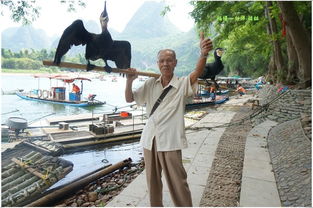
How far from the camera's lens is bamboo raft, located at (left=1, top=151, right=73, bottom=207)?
4652 mm

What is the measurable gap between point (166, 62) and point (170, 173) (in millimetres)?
961

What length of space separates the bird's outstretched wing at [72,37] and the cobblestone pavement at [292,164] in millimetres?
3131

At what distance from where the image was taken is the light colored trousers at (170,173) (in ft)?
6.72

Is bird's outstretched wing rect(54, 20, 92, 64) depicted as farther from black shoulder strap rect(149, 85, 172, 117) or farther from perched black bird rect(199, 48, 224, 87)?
perched black bird rect(199, 48, 224, 87)

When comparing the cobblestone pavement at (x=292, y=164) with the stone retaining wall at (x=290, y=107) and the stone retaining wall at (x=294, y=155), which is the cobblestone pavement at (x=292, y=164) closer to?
the stone retaining wall at (x=294, y=155)

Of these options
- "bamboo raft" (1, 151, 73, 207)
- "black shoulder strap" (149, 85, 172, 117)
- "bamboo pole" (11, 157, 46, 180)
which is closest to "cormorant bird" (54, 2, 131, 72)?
"black shoulder strap" (149, 85, 172, 117)

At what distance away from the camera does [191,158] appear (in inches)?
196

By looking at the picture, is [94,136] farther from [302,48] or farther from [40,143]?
[302,48]

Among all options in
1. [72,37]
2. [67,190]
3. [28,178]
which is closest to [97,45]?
[72,37]

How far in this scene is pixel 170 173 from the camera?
2.10 m

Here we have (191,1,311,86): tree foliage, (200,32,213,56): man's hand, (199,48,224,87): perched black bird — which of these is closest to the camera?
(200,32,213,56): man's hand

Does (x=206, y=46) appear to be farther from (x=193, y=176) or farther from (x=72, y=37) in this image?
(x=193, y=176)

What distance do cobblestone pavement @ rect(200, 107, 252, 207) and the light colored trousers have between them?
113 centimetres

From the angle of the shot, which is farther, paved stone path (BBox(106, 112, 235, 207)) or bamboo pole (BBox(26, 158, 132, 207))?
bamboo pole (BBox(26, 158, 132, 207))
